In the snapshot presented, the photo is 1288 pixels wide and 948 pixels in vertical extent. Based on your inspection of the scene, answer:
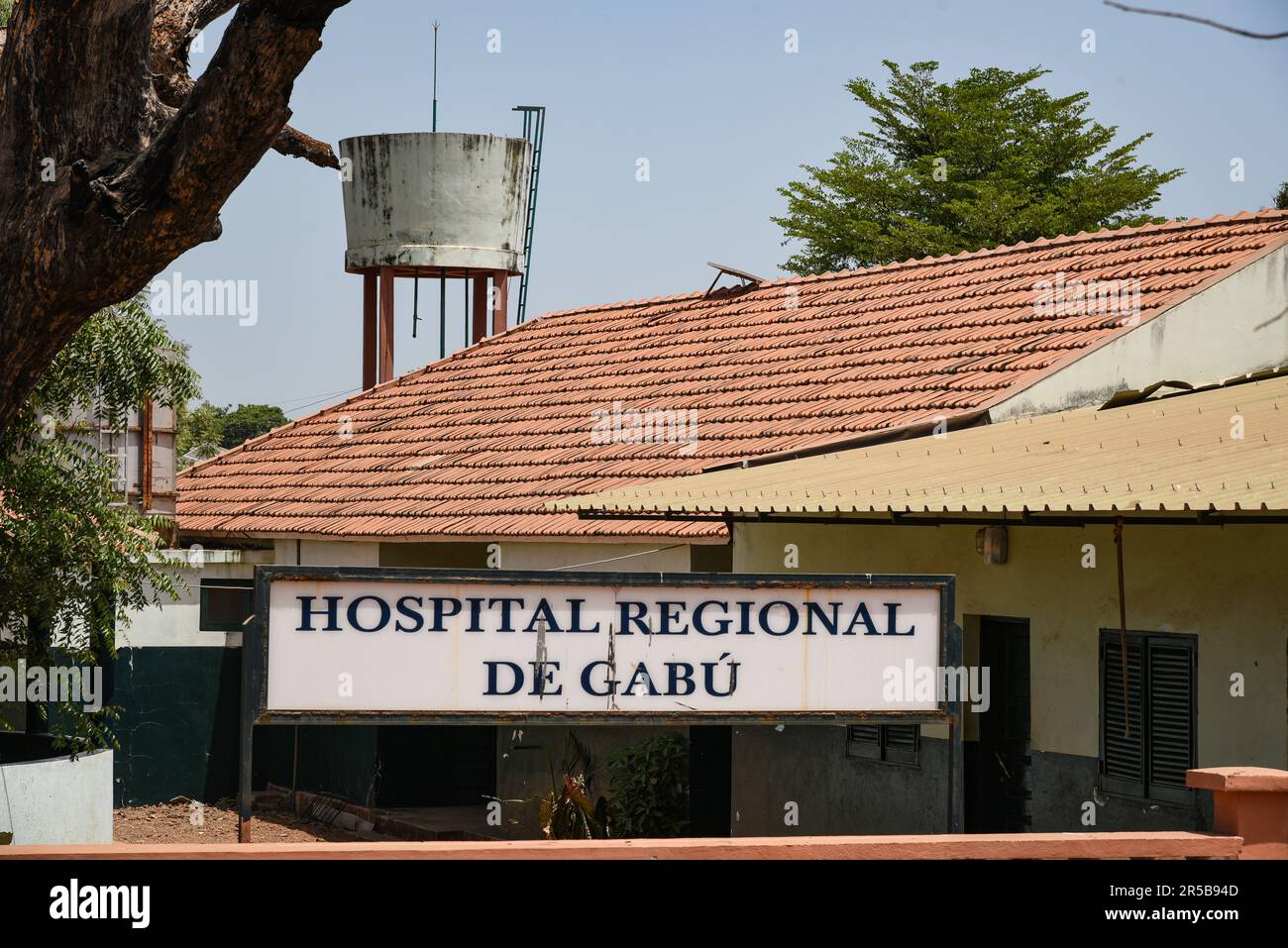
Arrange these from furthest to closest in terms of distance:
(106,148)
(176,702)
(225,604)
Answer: (225,604)
(176,702)
(106,148)

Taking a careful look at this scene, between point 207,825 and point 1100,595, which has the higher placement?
point 1100,595

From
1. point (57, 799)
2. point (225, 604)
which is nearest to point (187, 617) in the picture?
point (225, 604)

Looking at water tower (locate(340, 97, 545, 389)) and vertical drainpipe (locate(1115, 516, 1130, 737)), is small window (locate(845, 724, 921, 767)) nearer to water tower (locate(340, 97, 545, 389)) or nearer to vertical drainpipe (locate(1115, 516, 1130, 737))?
vertical drainpipe (locate(1115, 516, 1130, 737))

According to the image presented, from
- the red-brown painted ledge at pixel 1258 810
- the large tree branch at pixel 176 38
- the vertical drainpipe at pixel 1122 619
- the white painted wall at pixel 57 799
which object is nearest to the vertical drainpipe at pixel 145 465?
the white painted wall at pixel 57 799

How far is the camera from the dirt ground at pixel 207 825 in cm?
1670

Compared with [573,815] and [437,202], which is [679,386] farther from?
[437,202]

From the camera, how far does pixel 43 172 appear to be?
9008 millimetres

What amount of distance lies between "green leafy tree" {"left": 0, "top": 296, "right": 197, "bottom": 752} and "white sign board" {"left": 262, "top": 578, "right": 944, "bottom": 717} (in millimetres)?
5433

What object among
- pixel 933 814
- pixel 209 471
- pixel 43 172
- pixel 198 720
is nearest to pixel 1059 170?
pixel 209 471

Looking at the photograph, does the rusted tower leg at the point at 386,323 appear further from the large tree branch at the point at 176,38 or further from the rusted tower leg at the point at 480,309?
the large tree branch at the point at 176,38

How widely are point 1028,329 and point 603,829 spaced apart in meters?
5.90

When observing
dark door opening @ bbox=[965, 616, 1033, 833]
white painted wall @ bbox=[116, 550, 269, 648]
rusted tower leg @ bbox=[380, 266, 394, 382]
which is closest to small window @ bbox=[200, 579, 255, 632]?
white painted wall @ bbox=[116, 550, 269, 648]

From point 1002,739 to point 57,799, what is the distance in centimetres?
717

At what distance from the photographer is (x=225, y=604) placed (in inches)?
738
